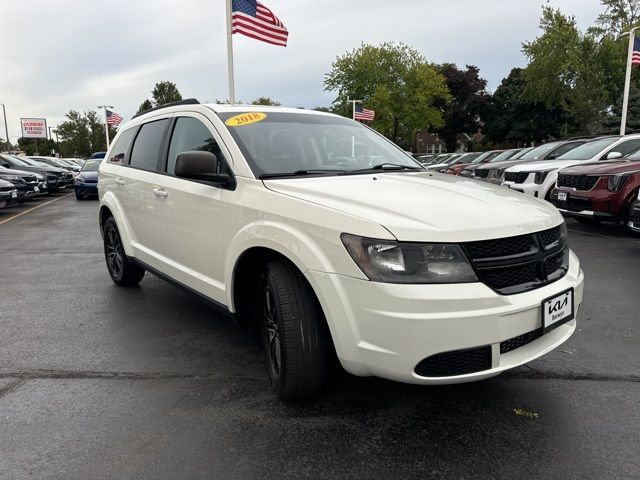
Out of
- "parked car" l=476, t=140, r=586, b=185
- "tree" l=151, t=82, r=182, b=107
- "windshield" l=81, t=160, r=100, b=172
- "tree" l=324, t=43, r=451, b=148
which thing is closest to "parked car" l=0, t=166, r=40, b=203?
"windshield" l=81, t=160, r=100, b=172

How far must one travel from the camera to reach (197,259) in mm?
3580

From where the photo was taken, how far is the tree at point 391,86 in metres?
Answer: 48.0

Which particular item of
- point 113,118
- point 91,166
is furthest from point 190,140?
point 113,118

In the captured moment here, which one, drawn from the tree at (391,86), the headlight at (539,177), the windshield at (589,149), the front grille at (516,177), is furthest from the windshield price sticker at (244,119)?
the tree at (391,86)

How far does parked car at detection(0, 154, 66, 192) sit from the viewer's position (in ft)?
60.8

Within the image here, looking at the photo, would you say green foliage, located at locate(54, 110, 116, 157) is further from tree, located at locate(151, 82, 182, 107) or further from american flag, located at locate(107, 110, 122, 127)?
american flag, located at locate(107, 110, 122, 127)

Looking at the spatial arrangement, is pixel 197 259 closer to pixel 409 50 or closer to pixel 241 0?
pixel 241 0

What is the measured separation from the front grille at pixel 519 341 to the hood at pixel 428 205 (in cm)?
50

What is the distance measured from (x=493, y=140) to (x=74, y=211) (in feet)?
A: 167

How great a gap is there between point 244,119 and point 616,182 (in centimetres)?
657

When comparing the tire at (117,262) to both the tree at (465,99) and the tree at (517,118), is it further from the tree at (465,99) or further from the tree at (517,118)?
the tree at (465,99)

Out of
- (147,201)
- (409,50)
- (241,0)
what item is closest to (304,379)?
(147,201)

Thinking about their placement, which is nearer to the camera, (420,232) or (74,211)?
(420,232)

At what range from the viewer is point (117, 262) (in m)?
5.54
